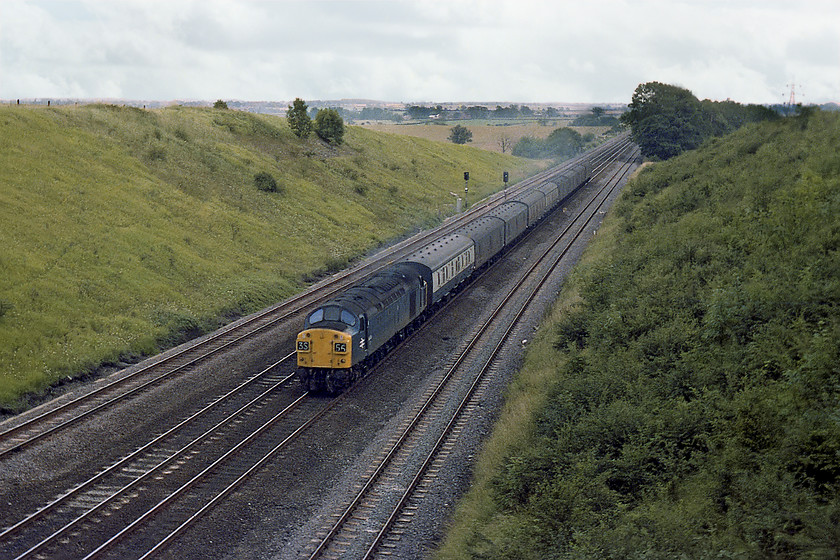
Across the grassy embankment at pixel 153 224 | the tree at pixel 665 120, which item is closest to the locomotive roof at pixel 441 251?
the grassy embankment at pixel 153 224

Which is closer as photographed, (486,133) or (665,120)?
(665,120)

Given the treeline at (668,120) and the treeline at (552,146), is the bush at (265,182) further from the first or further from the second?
the treeline at (552,146)

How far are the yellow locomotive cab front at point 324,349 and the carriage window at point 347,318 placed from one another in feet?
1.92

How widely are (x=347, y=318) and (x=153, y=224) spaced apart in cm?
2315

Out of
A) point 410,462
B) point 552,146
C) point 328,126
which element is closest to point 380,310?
point 410,462

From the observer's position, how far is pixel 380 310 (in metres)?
26.9

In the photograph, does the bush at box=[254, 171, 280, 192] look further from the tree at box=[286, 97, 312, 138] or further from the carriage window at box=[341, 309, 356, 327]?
the carriage window at box=[341, 309, 356, 327]

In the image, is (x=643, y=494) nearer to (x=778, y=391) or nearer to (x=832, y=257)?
(x=778, y=391)

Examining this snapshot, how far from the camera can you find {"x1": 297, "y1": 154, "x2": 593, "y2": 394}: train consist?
24500mm

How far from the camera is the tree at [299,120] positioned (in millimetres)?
77750

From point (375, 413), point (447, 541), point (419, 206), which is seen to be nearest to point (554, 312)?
point (375, 413)

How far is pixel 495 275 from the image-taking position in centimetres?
4494

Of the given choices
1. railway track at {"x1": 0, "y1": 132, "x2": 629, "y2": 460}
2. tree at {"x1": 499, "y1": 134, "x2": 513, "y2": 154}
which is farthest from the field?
railway track at {"x1": 0, "y1": 132, "x2": 629, "y2": 460}

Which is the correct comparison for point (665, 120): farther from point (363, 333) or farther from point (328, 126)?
point (363, 333)
